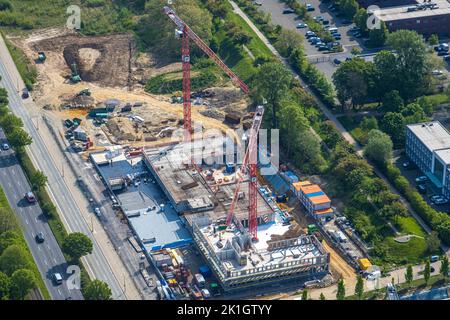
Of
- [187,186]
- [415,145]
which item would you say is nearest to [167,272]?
[187,186]

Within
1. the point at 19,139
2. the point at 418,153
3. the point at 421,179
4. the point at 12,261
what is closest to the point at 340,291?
the point at 421,179

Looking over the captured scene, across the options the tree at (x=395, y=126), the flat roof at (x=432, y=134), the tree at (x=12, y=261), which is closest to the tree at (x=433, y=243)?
the flat roof at (x=432, y=134)

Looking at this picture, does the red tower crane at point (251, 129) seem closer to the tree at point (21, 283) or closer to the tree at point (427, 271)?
the tree at point (427, 271)

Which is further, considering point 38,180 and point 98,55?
point 98,55

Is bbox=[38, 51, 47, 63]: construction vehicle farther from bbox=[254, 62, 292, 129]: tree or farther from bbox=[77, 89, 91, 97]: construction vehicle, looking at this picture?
bbox=[254, 62, 292, 129]: tree

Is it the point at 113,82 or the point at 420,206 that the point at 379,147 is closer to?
the point at 420,206
